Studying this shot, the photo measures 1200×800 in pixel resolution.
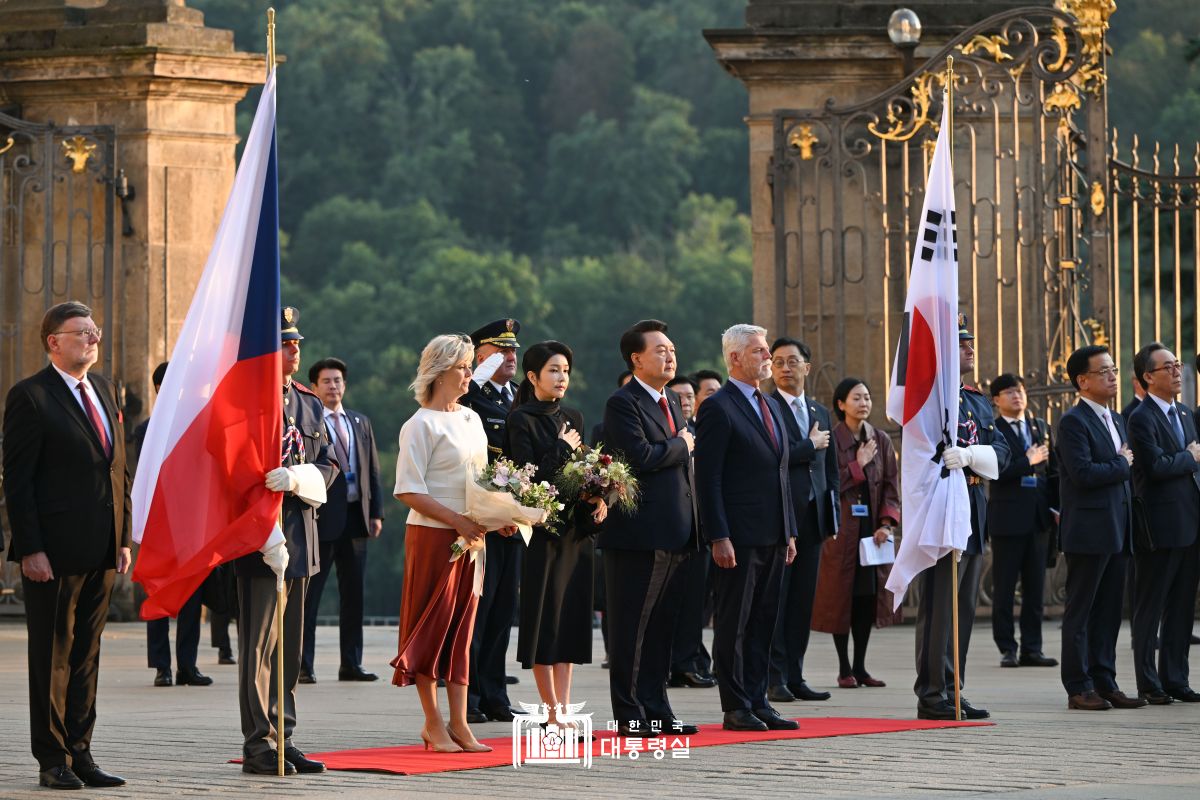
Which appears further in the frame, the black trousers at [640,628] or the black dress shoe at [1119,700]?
the black dress shoe at [1119,700]

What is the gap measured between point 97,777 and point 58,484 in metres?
1.05

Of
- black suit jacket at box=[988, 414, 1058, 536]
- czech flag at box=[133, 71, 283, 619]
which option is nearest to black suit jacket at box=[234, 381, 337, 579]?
czech flag at box=[133, 71, 283, 619]

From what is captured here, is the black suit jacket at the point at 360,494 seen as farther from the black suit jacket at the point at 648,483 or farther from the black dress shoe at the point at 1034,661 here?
the black dress shoe at the point at 1034,661

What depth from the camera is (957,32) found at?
16.3 metres

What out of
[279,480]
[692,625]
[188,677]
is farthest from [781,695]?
[279,480]

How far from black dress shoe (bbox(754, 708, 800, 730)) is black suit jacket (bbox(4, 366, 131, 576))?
110 inches

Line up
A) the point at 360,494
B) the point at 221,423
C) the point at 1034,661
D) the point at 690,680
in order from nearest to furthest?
the point at 221,423 → the point at 690,680 → the point at 360,494 → the point at 1034,661

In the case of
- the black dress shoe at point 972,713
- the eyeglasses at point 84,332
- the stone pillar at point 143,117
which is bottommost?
the black dress shoe at point 972,713

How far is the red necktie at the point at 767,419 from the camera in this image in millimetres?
10352

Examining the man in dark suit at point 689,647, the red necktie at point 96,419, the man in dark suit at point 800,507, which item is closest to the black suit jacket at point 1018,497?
the man in dark suit at point 689,647

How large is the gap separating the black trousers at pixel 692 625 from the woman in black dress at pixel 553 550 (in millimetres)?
462

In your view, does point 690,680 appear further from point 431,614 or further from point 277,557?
point 277,557

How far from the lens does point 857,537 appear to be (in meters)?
12.9

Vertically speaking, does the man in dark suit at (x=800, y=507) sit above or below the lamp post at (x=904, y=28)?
below
